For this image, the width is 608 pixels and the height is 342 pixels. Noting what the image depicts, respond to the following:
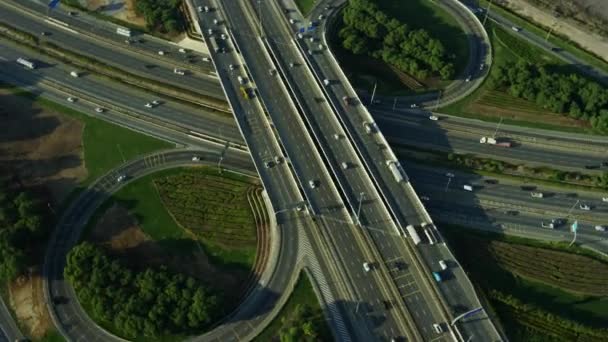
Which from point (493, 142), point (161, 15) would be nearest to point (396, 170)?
point (493, 142)

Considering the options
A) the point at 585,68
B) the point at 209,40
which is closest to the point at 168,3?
the point at 209,40

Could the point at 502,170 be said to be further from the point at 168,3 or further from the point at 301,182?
the point at 168,3

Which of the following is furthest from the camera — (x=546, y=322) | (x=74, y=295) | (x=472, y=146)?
(x=472, y=146)

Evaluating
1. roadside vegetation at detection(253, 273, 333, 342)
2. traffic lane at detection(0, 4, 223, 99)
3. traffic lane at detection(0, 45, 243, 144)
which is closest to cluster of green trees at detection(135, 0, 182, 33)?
traffic lane at detection(0, 4, 223, 99)

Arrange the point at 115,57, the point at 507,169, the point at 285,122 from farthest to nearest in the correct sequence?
the point at 115,57 → the point at 285,122 → the point at 507,169

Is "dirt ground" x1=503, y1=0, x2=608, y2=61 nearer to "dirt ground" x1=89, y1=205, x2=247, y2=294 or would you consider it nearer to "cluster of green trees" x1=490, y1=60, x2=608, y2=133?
"cluster of green trees" x1=490, y1=60, x2=608, y2=133

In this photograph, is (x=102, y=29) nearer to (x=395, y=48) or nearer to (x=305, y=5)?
(x=305, y=5)
